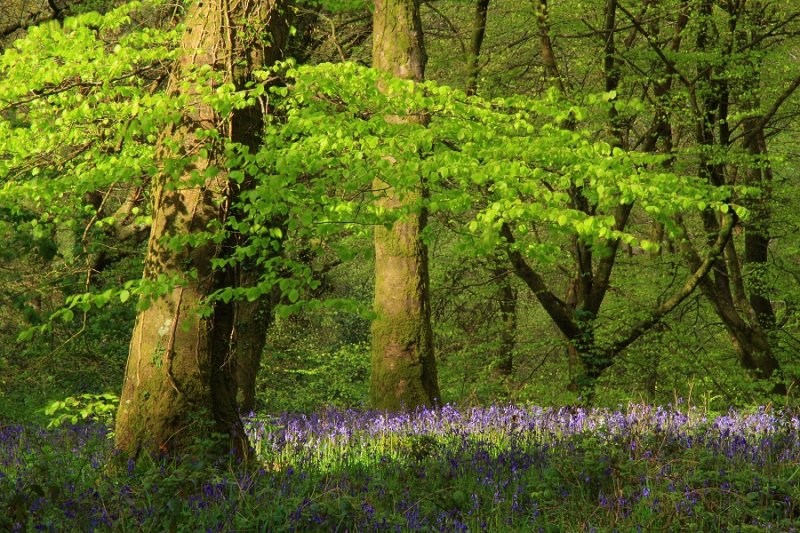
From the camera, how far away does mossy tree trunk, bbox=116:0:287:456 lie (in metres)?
5.63

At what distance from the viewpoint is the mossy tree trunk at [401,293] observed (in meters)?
9.44

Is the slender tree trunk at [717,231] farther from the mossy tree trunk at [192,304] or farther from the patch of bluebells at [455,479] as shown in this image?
the mossy tree trunk at [192,304]

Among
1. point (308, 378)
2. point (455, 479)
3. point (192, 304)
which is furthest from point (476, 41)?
point (308, 378)

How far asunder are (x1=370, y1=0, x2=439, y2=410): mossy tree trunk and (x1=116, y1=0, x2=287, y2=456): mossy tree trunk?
11.8 ft

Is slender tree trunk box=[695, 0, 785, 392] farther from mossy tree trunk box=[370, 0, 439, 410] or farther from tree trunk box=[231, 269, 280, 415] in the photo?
tree trunk box=[231, 269, 280, 415]

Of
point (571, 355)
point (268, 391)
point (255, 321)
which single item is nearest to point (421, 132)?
point (255, 321)

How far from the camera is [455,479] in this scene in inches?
196

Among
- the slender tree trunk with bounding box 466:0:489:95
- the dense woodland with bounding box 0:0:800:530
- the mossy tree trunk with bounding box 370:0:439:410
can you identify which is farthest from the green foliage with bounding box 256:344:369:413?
the mossy tree trunk with bounding box 370:0:439:410

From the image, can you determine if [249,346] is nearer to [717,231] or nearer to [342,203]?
[342,203]

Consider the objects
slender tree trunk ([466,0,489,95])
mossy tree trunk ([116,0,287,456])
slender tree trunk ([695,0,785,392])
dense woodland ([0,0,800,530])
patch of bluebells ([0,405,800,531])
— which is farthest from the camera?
slender tree trunk ([695,0,785,392])

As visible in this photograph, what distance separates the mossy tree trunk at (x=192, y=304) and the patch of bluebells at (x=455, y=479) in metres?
0.35

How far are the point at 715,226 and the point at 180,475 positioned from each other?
38.6 ft

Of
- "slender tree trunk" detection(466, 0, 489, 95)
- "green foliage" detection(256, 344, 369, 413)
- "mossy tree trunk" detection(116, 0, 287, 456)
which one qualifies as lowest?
"green foliage" detection(256, 344, 369, 413)

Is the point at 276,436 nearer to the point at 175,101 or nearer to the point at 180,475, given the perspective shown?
the point at 180,475
